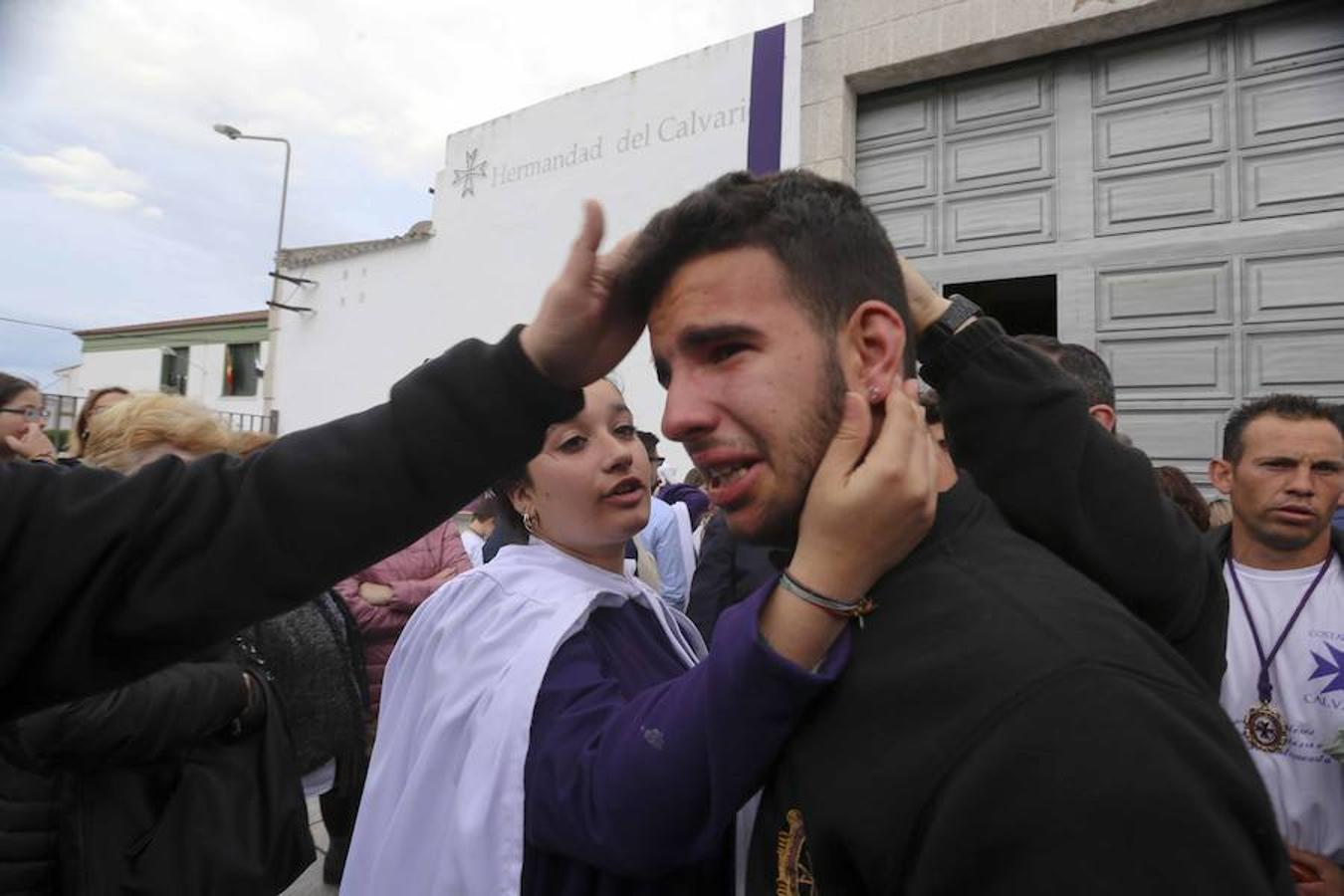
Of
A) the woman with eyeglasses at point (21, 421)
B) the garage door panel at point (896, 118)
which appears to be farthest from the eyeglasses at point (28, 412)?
the garage door panel at point (896, 118)

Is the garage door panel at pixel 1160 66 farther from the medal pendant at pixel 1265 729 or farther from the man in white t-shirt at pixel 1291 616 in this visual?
the medal pendant at pixel 1265 729

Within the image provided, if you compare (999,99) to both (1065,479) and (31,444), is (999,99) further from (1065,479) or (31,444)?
(31,444)

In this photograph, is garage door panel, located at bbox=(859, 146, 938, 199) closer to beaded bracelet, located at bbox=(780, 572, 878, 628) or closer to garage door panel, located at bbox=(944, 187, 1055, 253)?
garage door panel, located at bbox=(944, 187, 1055, 253)

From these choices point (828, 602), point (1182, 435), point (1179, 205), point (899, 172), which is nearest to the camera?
point (828, 602)

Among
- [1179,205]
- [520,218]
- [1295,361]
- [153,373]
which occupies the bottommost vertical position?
[1295,361]

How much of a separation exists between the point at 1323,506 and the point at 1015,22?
17.8ft

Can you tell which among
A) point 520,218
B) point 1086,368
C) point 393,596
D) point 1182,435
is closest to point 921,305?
point 1086,368

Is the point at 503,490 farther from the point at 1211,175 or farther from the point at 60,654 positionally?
the point at 1211,175

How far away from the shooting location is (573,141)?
9.52 metres

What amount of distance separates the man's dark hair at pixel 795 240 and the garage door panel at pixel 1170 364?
610 centimetres

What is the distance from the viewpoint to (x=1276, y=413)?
284 centimetres

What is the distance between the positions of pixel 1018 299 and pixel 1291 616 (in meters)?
6.49

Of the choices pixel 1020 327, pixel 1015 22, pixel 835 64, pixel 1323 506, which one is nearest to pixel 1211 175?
pixel 1015 22

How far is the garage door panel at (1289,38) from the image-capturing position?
228 inches
